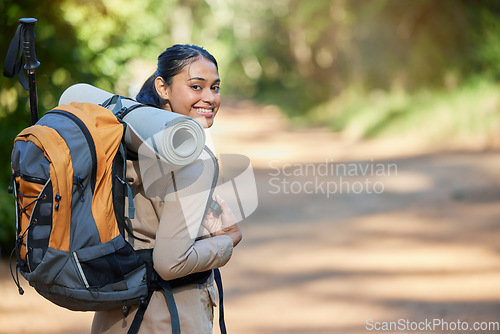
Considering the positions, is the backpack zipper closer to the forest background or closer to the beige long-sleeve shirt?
the beige long-sleeve shirt

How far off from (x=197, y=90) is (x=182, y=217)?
0.62 metres

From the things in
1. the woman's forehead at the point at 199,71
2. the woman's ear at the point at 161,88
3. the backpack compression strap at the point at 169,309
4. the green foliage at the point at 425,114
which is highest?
the green foliage at the point at 425,114

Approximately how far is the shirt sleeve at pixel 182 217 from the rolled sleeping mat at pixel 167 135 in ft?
Result: 0.35

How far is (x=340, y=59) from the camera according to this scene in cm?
2881

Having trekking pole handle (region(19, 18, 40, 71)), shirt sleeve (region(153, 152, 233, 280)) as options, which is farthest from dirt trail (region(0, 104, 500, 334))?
trekking pole handle (region(19, 18, 40, 71))

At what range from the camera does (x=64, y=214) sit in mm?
1966

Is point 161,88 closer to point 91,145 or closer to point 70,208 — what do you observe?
point 91,145

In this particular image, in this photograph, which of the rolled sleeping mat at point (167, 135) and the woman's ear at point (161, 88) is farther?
the woman's ear at point (161, 88)

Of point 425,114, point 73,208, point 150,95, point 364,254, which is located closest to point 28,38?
point 150,95

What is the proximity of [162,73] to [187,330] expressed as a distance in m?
1.03

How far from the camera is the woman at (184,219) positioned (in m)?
2.11

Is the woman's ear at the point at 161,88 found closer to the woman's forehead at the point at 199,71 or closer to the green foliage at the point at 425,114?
the woman's forehead at the point at 199,71

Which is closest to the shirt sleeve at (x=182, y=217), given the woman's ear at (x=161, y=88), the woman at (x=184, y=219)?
the woman at (x=184, y=219)

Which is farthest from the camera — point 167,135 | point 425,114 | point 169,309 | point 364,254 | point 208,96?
point 425,114
